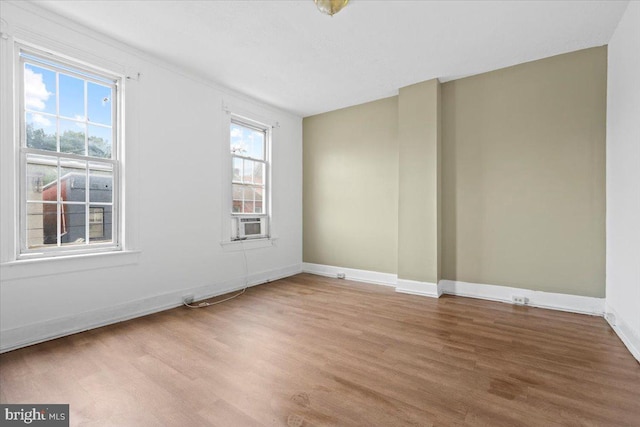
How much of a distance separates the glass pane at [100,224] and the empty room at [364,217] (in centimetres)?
2

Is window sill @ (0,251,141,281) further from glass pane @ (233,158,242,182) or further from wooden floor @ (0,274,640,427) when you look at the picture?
glass pane @ (233,158,242,182)

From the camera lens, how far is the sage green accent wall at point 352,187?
4.85 m

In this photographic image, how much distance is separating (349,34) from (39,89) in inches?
118

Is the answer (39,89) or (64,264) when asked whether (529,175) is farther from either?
(39,89)

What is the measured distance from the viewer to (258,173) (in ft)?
16.5

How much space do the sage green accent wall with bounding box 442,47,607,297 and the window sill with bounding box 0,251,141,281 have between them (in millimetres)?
4059

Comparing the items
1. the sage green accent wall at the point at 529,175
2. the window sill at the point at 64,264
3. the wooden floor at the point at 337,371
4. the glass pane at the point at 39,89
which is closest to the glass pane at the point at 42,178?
the glass pane at the point at 39,89

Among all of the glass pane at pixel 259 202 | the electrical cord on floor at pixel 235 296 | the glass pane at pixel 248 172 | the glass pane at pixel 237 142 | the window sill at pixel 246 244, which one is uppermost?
the glass pane at pixel 237 142

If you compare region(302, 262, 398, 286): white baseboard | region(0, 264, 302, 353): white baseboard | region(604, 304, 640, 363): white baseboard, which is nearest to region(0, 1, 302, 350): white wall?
region(0, 264, 302, 353): white baseboard

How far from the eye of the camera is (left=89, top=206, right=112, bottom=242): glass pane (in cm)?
311

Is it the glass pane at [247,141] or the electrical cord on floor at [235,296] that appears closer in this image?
the electrical cord on floor at [235,296]

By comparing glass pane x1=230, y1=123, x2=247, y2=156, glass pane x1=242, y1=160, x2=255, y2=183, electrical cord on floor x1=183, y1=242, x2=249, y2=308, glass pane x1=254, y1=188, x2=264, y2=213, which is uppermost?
glass pane x1=230, y1=123, x2=247, y2=156

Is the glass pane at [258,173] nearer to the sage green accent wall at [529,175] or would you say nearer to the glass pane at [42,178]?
the glass pane at [42,178]

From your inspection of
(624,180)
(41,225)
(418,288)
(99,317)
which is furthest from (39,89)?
(624,180)
